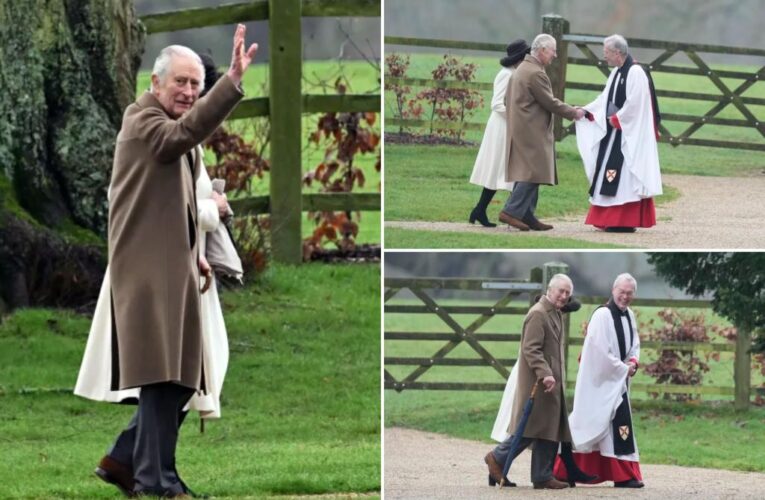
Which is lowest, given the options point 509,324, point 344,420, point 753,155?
point 344,420

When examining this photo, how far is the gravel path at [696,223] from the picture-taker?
8820 millimetres

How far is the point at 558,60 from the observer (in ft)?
33.8

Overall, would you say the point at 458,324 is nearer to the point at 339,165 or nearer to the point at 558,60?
the point at 558,60

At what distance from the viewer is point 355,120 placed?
57.5 ft

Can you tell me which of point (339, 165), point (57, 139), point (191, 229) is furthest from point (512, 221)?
point (339, 165)

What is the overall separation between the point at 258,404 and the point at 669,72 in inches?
128

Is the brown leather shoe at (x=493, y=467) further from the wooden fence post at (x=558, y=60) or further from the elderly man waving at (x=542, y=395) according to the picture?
the wooden fence post at (x=558, y=60)

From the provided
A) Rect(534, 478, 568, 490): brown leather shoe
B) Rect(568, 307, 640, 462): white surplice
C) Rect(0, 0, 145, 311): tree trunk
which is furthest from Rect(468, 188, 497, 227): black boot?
Rect(0, 0, 145, 311): tree trunk

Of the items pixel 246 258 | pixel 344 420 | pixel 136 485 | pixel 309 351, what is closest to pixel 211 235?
pixel 136 485

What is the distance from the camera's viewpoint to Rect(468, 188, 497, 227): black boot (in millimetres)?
9273

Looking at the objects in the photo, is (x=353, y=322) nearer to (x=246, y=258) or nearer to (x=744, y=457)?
(x=246, y=258)

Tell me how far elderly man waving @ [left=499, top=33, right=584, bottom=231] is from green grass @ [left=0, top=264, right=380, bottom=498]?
5.09 ft

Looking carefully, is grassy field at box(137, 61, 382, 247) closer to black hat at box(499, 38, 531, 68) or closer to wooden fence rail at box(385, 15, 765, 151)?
wooden fence rail at box(385, 15, 765, 151)

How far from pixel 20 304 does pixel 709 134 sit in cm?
504
